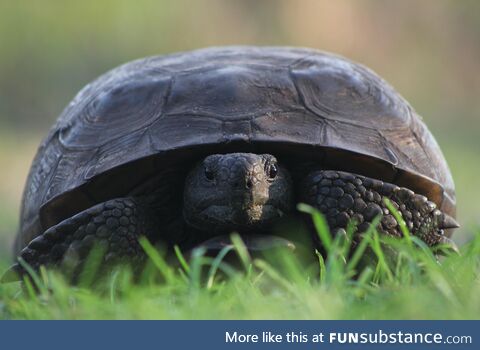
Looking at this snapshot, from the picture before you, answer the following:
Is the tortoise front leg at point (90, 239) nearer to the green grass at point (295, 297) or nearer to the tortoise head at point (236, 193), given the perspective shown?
the tortoise head at point (236, 193)

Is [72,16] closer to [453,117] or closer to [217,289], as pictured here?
[453,117]

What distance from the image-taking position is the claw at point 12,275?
3.68m

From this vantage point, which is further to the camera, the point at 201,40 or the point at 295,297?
the point at 201,40

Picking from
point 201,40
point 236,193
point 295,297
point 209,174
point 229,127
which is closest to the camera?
point 295,297

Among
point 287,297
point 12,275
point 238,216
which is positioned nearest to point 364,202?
point 238,216

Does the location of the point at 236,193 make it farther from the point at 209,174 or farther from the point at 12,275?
the point at 12,275

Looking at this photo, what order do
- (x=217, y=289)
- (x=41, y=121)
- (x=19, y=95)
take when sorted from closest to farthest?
1. (x=217, y=289)
2. (x=41, y=121)
3. (x=19, y=95)

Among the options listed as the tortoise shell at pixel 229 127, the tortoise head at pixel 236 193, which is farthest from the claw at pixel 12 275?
the tortoise head at pixel 236 193

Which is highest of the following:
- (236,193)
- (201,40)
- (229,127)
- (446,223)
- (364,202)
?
(229,127)

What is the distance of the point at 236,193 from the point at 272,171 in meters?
0.21

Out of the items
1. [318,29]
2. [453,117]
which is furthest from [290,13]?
[453,117]

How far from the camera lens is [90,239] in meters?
3.85
